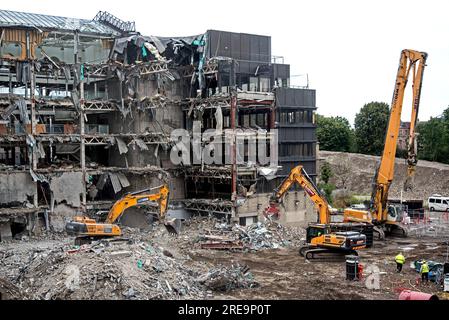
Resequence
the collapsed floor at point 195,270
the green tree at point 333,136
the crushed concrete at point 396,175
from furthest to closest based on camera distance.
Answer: the green tree at point 333,136, the crushed concrete at point 396,175, the collapsed floor at point 195,270

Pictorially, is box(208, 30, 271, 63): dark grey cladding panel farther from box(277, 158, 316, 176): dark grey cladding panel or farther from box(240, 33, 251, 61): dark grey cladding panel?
box(277, 158, 316, 176): dark grey cladding panel

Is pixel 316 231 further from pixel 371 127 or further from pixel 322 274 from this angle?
pixel 371 127

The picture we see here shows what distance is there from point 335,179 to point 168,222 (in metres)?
43.6

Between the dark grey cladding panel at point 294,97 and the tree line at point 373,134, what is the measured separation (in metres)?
28.9

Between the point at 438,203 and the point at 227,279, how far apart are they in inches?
1502

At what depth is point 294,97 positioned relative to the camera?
45.5 m

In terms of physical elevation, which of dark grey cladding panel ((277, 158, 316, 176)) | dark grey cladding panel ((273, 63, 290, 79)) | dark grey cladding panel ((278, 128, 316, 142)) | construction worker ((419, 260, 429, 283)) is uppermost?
dark grey cladding panel ((273, 63, 290, 79))

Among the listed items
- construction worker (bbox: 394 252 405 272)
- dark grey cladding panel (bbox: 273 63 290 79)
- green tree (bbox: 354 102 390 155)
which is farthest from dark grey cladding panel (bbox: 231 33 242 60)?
green tree (bbox: 354 102 390 155)

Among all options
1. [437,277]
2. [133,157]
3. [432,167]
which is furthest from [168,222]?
[432,167]

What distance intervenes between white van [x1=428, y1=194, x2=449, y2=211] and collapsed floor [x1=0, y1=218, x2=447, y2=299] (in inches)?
816

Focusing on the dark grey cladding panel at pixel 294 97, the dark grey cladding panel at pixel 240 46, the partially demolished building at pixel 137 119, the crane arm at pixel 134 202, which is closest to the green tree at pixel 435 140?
the partially demolished building at pixel 137 119

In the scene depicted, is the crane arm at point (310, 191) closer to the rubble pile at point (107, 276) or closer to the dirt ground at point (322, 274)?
the dirt ground at point (322, 274)

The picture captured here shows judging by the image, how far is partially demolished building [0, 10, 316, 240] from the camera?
135 ft

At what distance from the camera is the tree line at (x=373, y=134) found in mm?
77062
